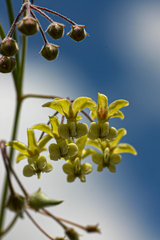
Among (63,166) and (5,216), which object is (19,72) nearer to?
(63,166)

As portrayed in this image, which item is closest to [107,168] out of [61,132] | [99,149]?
[99,149]

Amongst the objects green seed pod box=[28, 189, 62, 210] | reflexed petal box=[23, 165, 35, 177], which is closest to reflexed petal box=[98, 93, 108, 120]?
reflexed petal box=[23, 165, 35, 177]

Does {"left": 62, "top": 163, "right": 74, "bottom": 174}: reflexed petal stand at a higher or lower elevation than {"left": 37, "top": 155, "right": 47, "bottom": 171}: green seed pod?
lower

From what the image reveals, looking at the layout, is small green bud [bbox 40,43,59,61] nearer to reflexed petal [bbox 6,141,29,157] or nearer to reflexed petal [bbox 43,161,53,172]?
reflexed petal [bbox 6,141,29,157]

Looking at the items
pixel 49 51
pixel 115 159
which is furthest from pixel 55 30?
pixel 115 159

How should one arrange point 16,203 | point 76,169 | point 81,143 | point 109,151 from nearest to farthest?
point 16,203, point 76,169, point 81,143, point 109,151

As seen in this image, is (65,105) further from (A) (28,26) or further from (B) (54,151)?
(A) (28,26)

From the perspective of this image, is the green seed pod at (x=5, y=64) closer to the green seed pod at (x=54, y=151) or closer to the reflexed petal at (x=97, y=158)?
the green seed pod at (x=54, y=151)
